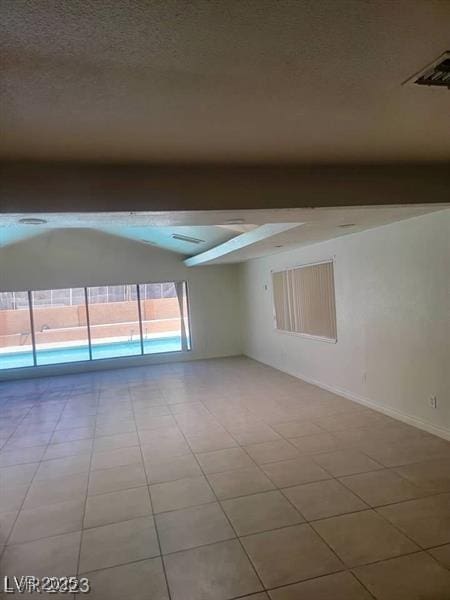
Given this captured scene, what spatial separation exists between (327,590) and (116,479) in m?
2.01

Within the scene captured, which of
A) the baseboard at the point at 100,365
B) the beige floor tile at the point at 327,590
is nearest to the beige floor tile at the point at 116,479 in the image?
the beige floor tile at the point at 327,590

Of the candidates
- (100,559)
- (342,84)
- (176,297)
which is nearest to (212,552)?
(100,559)

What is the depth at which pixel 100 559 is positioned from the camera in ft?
7.81

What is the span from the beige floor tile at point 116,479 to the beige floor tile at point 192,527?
61cm

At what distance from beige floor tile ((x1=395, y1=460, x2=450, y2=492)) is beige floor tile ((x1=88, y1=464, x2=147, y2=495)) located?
2122mm

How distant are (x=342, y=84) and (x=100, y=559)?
9.04ft

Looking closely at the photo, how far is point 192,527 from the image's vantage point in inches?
105

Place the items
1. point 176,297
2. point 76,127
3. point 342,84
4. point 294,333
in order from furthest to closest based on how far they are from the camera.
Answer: point 176,297, point 294,333, point 76,127, point 342,84

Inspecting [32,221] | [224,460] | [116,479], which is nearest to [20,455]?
[116,479]

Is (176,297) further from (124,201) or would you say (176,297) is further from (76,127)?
(76,127)

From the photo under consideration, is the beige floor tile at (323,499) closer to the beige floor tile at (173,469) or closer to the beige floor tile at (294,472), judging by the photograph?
the beige floor tile at (294,472)

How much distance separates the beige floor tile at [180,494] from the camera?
9.71 ft

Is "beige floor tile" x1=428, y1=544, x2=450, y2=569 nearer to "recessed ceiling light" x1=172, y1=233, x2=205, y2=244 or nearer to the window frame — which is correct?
the window frame

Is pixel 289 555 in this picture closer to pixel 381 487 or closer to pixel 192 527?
pixel 192 527
